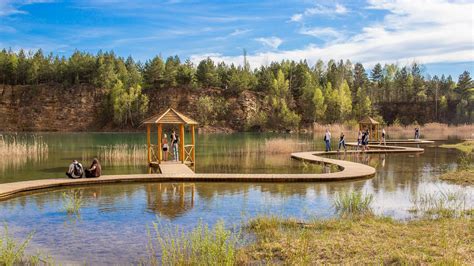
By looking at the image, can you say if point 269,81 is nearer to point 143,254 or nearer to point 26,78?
point 26,78

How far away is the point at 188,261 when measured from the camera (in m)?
7.64

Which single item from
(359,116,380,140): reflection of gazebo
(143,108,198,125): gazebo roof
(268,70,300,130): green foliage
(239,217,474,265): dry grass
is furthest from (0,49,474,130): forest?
(239,217,474,265): dry grass

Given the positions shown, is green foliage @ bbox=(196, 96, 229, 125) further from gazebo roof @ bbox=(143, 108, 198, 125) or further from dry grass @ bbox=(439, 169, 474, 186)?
dry grass @ bbox=(439, 169, 474, 186)

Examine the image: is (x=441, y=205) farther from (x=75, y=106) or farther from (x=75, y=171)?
(x=75, y=106)

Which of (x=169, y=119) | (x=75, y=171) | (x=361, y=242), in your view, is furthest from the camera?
(x=169, y=119)

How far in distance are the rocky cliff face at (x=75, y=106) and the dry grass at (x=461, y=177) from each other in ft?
259

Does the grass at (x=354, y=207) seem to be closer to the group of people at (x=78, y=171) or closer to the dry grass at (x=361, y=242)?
the dry grass at (x=361, y=242)

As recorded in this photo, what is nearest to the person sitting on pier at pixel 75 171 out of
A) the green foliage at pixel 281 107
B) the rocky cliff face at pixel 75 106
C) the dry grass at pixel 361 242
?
the dry grass at pixel 361 242

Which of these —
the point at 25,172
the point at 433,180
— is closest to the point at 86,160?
the point at 25,172

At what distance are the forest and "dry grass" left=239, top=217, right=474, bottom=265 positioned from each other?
8493cm

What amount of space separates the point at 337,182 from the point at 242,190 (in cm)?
438

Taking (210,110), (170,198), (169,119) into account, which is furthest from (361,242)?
(210,110)

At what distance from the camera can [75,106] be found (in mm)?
100875

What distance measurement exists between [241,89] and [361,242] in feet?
317
